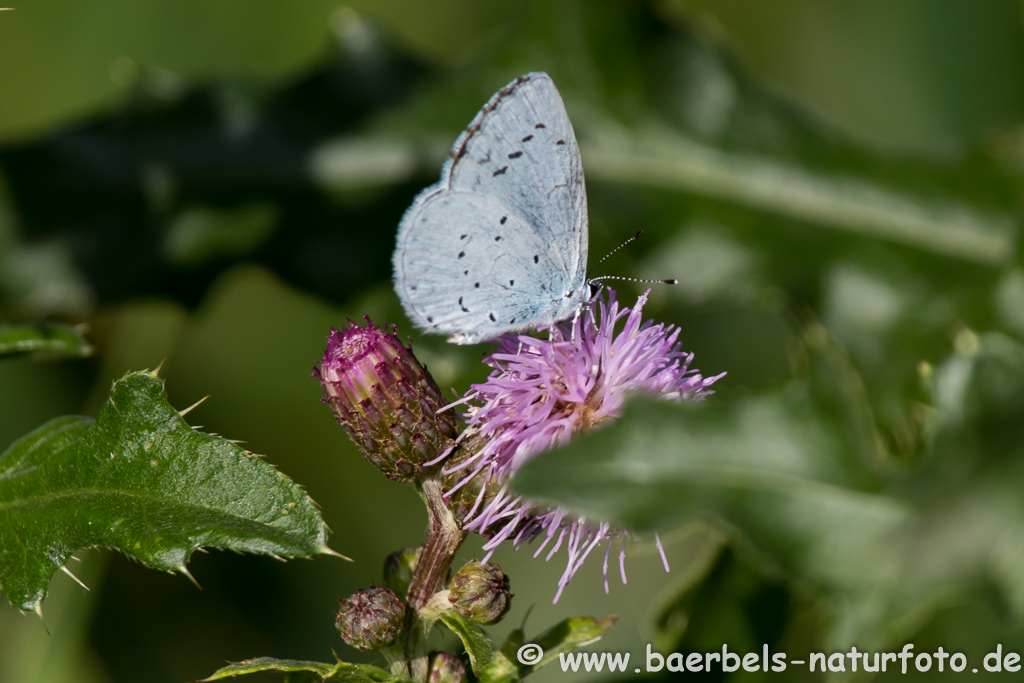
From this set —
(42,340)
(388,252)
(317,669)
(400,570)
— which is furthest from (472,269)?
(317,669)

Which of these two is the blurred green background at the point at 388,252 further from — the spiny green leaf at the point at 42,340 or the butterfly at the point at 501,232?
the spiny green leaf at the point at 42,340

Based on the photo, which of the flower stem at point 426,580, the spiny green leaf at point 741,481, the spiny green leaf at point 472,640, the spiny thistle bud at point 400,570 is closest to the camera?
the spiny green leaf at point 741,481

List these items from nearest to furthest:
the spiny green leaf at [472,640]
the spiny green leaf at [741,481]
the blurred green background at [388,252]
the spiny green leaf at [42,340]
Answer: the spiny green leaf at [741,481] < the spiny green leaf at [472,640] < the spiny green leaf at [42,340] < the blurred green background at [388,252]

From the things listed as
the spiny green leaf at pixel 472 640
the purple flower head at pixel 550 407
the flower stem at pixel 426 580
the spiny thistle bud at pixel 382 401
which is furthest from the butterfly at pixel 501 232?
the spiny green leaf at pixel 472 640

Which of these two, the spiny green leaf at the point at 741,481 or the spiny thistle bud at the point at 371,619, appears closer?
the spiny green leaf at the point at 741,481

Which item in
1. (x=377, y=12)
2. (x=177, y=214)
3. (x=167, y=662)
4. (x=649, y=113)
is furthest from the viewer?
(x=377, y=12)

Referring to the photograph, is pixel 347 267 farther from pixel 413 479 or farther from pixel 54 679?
pixel 54 679

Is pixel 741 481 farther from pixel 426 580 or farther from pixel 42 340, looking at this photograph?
pixel 42 340

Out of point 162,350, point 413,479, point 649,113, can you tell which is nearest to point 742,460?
point 413,479

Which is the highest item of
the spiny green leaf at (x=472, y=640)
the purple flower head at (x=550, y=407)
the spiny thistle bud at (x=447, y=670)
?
the purple flower head at (x=550, y=407)
